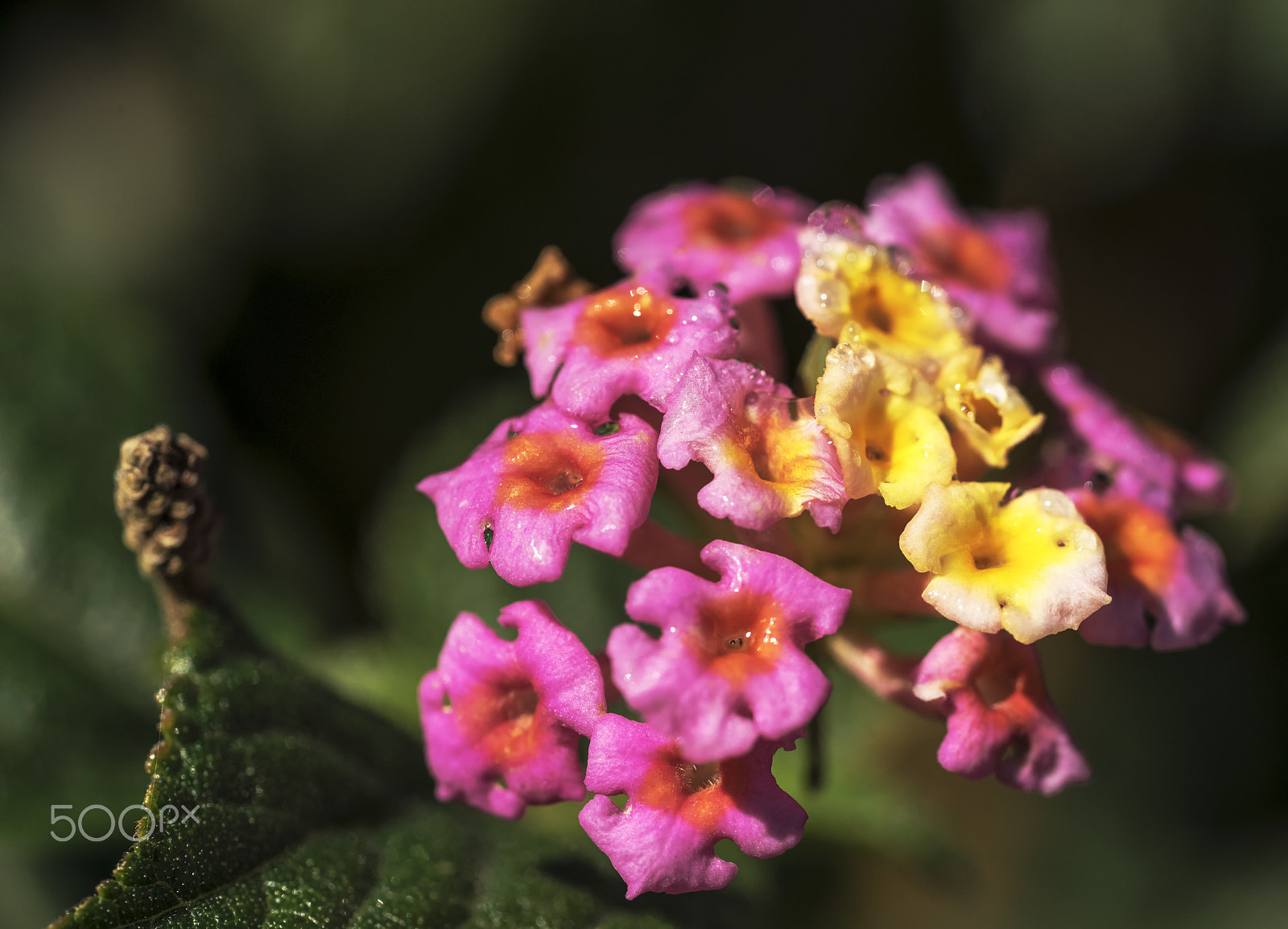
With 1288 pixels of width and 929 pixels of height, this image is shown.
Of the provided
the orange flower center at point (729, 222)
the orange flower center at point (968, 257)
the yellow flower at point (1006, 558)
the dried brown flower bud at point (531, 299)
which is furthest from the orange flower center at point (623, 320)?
the orange flower center at point (968, 257)

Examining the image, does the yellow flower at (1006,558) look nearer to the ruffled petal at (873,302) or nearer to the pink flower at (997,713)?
the pink flower at (997,713)

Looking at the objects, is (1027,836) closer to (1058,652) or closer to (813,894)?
(1058,652)

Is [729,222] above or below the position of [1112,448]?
above

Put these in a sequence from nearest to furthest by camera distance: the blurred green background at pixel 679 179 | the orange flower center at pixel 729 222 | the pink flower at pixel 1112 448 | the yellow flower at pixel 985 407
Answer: the yellow flower at pixel 985 407
the pink flower at pixel 1112 448
the orange flower center at pixel 729 222
the blurred green background at pixel 679 179

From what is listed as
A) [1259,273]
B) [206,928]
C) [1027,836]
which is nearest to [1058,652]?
[1027,836]

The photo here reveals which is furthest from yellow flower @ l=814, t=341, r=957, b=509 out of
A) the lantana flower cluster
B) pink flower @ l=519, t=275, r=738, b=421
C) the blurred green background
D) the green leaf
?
the blurred green background

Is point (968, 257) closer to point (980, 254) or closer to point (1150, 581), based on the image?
point (980, 254)

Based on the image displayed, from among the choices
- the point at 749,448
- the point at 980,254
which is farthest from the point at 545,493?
the point at 980,254
